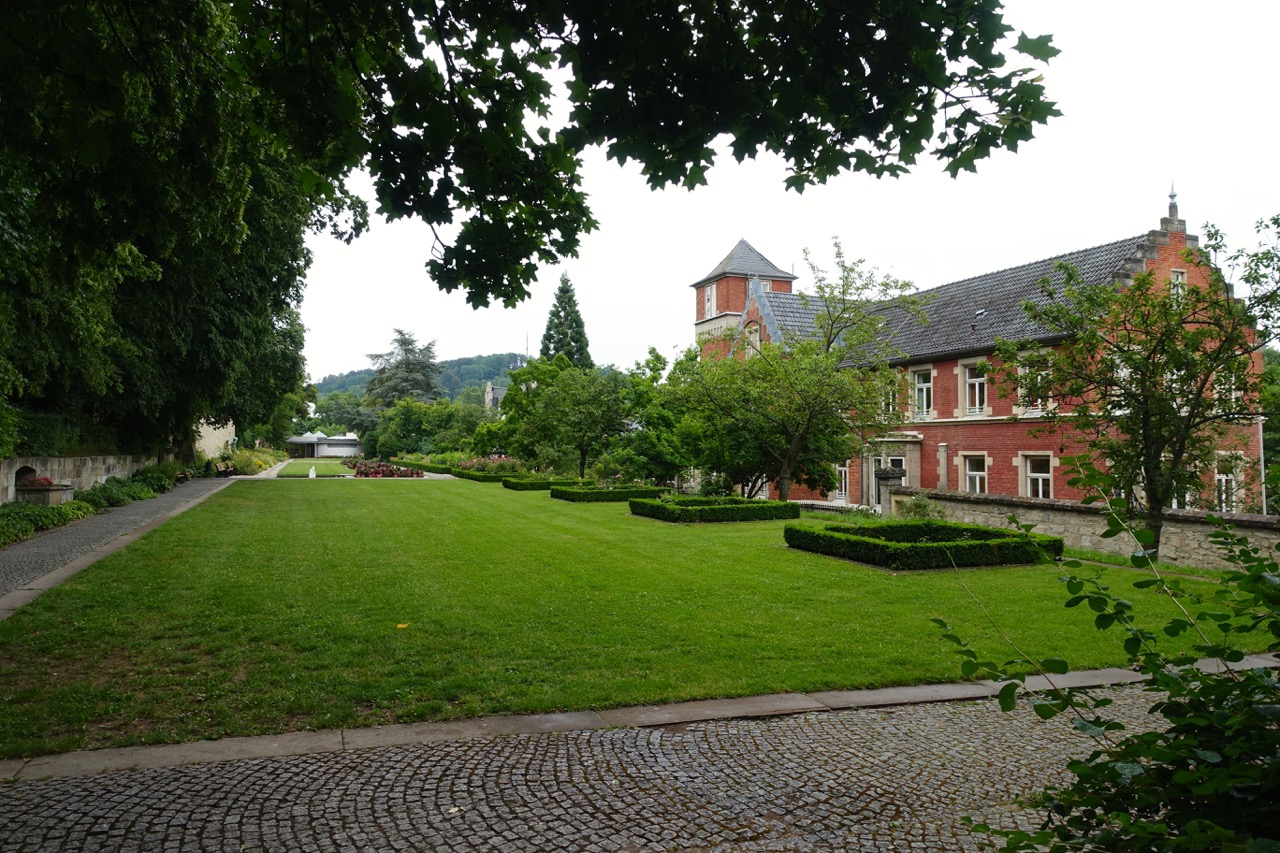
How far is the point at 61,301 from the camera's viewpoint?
11.0 meters

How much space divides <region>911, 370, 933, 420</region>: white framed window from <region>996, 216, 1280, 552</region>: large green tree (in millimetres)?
15128

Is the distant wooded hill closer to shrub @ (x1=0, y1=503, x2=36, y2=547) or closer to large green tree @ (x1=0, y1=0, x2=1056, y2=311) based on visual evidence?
shrub @ (x1=0, y1=503, x2=36, y2=547)

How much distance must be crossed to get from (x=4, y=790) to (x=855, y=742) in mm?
4588

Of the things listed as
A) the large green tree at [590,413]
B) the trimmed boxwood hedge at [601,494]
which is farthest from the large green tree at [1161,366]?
the large green tree at [590,413]

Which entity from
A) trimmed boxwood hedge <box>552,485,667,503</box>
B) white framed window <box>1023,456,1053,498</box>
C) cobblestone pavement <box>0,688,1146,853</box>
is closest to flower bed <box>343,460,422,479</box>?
trimmed boxwood hedge <box>552,485,667,503</box>

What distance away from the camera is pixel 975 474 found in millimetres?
25969

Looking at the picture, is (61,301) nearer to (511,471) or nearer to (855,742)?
(855,742)

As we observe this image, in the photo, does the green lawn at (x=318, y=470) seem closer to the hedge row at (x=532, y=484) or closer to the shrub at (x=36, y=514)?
the hedge row at (x=532, y=484)

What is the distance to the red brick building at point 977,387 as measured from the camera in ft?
75.7

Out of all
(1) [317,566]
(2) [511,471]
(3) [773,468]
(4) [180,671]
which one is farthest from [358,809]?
(2) [511,471]

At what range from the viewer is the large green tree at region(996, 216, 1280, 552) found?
11.2 meters

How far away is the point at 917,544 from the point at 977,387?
16.5m

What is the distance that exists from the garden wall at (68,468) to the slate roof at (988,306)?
67.4 feet

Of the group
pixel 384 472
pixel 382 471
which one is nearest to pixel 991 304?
pixel 384 472
